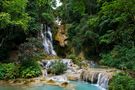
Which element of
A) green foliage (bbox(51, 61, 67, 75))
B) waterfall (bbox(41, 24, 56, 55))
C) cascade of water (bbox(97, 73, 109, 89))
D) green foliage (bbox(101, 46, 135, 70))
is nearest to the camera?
cascade of water (bbox(97, 73, 109, 89))

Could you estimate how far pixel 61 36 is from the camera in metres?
28.8

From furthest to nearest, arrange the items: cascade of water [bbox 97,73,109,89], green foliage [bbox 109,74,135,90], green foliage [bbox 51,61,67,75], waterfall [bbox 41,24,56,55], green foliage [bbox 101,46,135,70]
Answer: waterfall [bbox 41,24,56,55] < green foliage [bbox 51,61,67,75] < green foliage [bbox 101,46,135,70] < cascade of water [bbox 97,73,109,89] < green foliage [bbox 109,74,135,90]

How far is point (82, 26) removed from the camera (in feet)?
87.4

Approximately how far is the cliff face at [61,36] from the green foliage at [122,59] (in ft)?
23.3

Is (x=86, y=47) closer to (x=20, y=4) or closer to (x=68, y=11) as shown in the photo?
(x=68, y=11)

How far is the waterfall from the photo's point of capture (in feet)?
86.7

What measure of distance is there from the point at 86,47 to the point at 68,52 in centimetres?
219

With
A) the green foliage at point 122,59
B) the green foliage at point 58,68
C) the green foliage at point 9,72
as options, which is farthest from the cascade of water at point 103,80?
the green foliage at point 9,72

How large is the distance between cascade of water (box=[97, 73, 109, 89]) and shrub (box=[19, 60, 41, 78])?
4685 millimetres

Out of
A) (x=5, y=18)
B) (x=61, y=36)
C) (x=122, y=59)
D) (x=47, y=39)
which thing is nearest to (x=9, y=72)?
(x=5, y=18)

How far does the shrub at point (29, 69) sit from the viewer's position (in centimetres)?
1828

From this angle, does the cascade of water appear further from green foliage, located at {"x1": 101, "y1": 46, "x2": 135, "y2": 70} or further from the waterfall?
the waterfall

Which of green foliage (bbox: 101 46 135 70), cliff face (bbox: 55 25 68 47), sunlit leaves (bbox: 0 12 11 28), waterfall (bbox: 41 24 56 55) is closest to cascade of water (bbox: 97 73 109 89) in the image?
green foliage (bbox: 101 46 135 70)

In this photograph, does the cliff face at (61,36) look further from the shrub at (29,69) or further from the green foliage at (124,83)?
the green foliage at (124,83)
